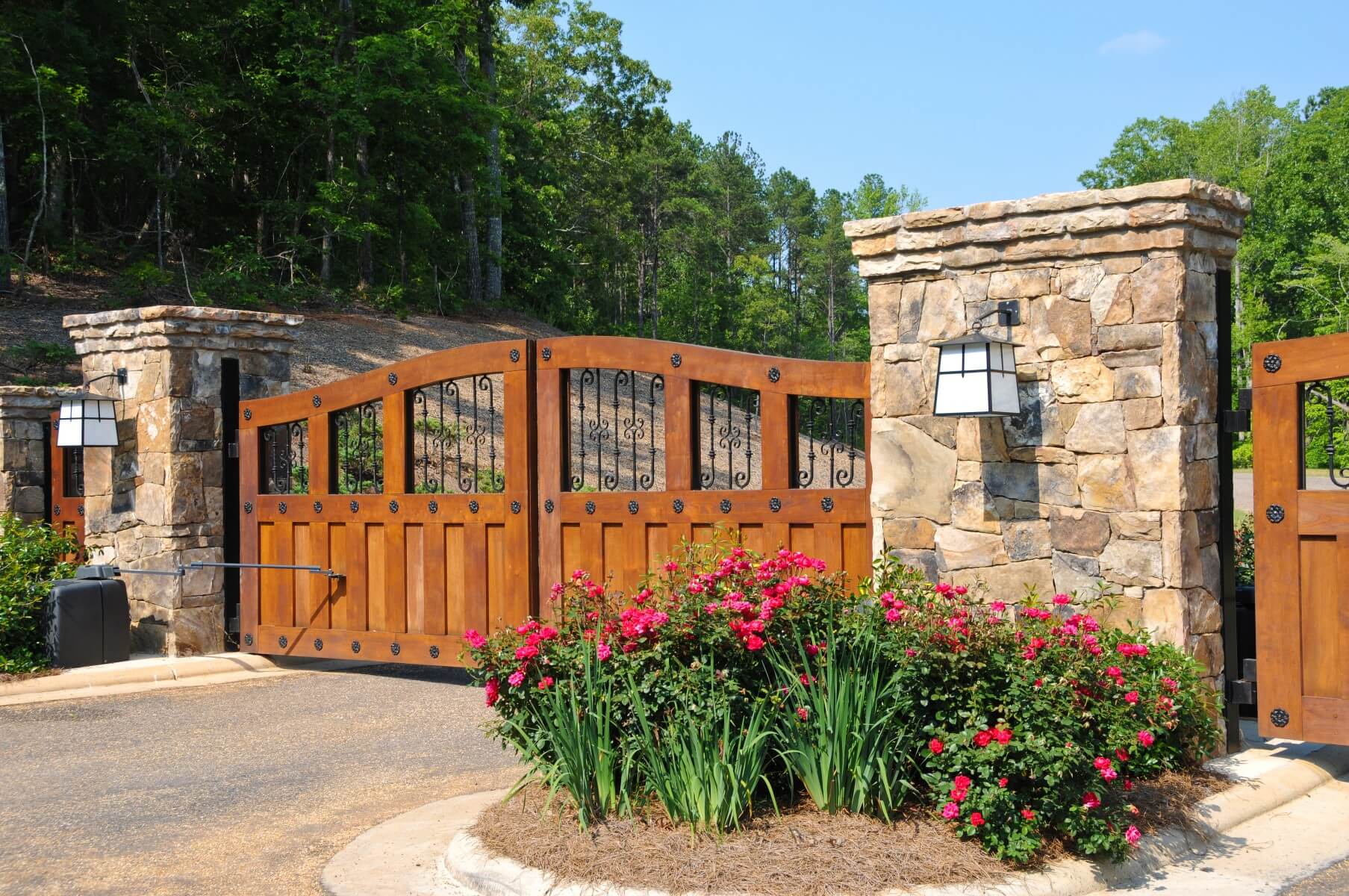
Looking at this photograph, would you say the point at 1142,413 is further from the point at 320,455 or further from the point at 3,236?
the point at 3,236

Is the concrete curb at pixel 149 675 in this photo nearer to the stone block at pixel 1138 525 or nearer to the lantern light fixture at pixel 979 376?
the lantern light fixture at pixel 979 376

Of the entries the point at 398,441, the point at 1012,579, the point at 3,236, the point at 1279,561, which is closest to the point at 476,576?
the point at 398,441

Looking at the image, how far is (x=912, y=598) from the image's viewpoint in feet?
16.1

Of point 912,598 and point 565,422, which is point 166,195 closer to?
point 565,422

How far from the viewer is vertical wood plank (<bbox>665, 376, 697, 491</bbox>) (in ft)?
23.4

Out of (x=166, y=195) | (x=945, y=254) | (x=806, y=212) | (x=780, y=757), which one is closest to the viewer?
(x=780, y=757)

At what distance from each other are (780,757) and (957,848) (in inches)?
32.1

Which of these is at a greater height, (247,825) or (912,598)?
(912,598)

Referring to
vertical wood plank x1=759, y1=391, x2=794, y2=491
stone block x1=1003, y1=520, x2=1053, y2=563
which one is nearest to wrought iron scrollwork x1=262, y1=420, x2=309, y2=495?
vertical wood plank x1=759, y1=391, x2=794, y2=491

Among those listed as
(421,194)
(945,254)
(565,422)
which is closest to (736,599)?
(945,254)

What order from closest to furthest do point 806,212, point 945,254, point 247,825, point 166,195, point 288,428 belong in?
1. point 247,825
2. point 945,254
3. point 288,428
4. point 166,195
5. point 806,212

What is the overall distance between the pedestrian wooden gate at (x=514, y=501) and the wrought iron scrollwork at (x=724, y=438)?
0.07 m

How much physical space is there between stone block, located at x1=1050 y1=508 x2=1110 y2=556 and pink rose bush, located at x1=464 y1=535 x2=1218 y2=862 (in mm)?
607

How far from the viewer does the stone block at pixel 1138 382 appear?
17.3ft
